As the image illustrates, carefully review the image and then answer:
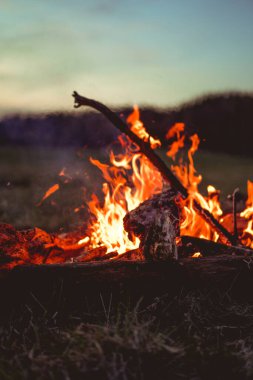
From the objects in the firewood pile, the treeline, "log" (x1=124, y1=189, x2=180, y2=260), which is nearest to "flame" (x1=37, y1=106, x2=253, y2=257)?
the firewood pile

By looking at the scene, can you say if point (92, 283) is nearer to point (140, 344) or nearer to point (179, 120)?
point (140, 344)

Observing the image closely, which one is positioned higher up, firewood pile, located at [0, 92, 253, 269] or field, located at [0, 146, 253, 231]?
field, located at [0, 146, 253, 231]

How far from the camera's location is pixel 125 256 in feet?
14.8

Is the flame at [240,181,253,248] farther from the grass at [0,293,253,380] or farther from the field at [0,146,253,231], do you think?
the field at [0,146,253,231]

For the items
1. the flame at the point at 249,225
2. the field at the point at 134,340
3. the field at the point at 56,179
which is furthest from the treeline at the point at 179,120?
the field at the point at 134,340

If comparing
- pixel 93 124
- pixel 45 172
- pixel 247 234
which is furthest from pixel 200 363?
pixel 93 124

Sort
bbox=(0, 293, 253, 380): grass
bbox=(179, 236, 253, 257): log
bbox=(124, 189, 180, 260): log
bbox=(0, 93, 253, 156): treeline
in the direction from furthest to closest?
1. bbox=(0, 93, 253, 156): treeline
2. bbox=(179, 236, 253, 257): log
3. bbox=(124, 189, 180, 260): log
4. bbox=(0, 293, 253, 380): grass

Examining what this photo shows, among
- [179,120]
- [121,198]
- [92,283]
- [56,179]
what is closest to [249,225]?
[121,198]

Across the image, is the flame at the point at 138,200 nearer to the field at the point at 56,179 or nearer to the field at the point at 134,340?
the field at the point at 134,340

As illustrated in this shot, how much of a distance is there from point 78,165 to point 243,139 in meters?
7.62

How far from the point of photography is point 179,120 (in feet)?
66.0

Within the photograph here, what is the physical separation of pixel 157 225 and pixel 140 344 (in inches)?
53.3

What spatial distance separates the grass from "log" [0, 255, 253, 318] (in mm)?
83

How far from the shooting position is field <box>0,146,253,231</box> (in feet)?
32.1
